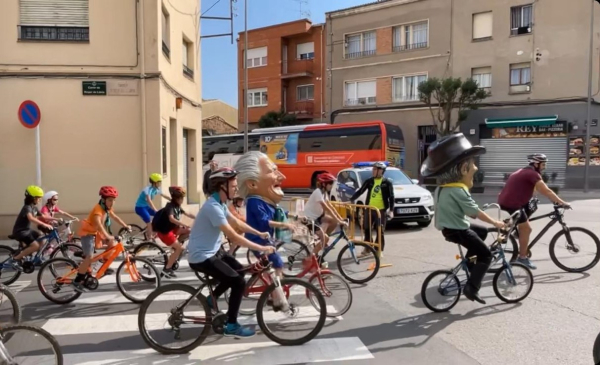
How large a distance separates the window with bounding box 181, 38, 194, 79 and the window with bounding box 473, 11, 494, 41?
18501mm

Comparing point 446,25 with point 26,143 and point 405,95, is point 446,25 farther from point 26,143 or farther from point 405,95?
point 26,143

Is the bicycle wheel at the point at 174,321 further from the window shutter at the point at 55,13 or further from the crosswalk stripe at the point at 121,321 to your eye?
the window shutter at the point at 55,13

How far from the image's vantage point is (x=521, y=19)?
2700 cm

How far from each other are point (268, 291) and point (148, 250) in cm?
340

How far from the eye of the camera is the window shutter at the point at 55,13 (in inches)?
447

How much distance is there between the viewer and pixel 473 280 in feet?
18.5

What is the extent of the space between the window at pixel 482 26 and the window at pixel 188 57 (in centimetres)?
1850

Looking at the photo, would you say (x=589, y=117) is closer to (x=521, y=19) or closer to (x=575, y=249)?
(x=521, y=19)

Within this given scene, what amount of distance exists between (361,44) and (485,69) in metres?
8.27

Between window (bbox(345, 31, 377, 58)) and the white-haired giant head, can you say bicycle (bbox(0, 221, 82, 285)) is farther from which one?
window (bbox(345, 31, 377, 58))

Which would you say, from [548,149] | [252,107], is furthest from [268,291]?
[252,107]

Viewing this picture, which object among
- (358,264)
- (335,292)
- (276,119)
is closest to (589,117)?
(276,119)

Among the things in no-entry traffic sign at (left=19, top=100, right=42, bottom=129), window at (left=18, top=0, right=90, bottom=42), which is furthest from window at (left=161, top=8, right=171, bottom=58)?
no-entry traffic sign at (left=19, top=100, right=42, bottom=129)

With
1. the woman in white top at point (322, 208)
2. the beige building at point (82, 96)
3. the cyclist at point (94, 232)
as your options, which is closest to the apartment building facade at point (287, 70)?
the beige building at point (82, 96)
